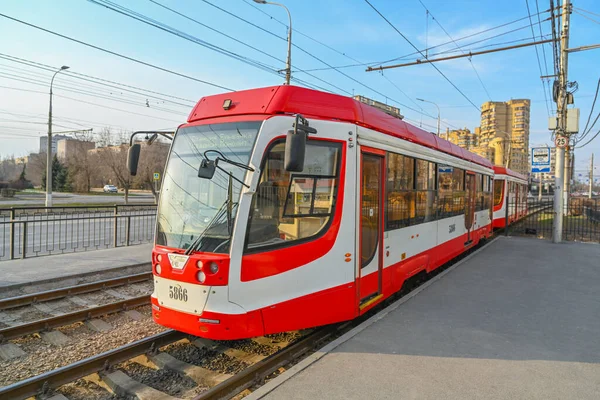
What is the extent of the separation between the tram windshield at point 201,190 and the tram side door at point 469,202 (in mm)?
8465

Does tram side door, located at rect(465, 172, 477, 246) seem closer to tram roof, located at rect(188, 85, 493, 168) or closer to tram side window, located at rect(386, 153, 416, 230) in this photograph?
tram side window, located at rect(386, 153, 416, 230)

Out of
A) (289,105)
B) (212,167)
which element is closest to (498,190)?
(289,105)

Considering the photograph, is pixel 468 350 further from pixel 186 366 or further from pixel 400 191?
pixel 186 366

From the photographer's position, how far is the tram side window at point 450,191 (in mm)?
8859

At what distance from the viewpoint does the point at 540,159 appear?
57.2ft

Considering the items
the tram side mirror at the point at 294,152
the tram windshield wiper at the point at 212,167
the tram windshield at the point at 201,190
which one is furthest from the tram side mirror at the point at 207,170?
the tram side mirror at the point at 294,152

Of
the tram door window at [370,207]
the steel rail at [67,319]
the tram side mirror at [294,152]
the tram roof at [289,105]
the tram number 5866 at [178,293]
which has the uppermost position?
the tram roof at [289,105]

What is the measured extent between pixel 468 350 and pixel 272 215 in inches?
114

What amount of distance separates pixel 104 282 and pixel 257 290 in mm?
5091

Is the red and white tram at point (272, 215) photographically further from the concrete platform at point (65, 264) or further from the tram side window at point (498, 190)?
the tram side window at point (498, 190)

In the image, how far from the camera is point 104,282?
8.00m

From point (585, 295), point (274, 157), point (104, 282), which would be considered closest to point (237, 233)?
point (274, 157)

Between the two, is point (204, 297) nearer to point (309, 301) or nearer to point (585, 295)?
point (309, 301)

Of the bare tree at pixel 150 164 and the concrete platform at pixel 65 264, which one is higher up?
the bare tree at pixel 150 164
